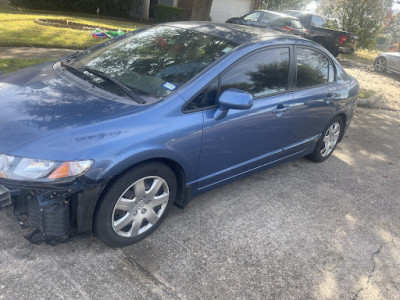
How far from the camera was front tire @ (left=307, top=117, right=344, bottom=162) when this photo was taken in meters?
4.64

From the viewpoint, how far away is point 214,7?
21.5 m

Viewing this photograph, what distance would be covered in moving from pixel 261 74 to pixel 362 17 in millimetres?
18056

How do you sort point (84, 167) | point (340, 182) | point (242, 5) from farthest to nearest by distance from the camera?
point (242, 5)
point (340, 182)
point (84, 167)

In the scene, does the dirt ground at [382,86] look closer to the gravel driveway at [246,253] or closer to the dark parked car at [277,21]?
the dark parked car at [277,21]

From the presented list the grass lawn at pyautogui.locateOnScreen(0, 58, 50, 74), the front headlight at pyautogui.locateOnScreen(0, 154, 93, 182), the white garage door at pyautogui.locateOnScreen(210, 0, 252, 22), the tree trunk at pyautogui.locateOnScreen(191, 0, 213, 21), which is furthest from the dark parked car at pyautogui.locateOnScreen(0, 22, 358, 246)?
the white garage door at pyautogui.locateOnScreen(210, 0, 252, 22)

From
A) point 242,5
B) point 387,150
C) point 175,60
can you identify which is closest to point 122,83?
point 175,60

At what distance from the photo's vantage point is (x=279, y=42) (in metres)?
3.58

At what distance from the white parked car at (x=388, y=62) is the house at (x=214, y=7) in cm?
1027

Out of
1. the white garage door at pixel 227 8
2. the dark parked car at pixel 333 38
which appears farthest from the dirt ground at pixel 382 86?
the white garage door at pixel 227 8

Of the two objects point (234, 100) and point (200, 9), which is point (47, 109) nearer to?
point (234, 100)

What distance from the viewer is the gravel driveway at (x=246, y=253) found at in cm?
242

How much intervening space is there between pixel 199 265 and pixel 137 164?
93 cm

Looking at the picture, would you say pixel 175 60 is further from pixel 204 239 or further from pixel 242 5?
pixel 242 5

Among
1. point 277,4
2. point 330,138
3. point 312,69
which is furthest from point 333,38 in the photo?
point 277,4
